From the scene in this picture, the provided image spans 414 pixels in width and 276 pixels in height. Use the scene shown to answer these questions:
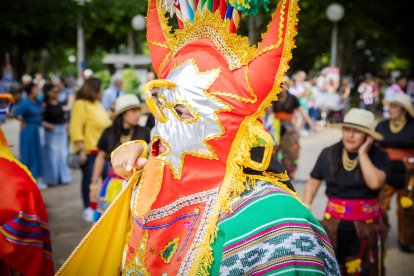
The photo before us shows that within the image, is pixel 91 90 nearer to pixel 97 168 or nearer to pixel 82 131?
pixel 82 131

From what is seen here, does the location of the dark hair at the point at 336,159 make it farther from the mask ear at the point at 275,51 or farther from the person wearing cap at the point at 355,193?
the mask ear at the point at 275,51

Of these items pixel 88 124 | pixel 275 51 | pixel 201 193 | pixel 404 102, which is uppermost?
pixel 275 51

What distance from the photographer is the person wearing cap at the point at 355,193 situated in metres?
3.97

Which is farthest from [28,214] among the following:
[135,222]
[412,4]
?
[412,4]

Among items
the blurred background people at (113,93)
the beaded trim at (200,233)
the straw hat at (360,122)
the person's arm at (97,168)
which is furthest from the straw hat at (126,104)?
the blurred background people at (113,93)

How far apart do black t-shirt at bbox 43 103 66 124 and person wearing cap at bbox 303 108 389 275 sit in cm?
608

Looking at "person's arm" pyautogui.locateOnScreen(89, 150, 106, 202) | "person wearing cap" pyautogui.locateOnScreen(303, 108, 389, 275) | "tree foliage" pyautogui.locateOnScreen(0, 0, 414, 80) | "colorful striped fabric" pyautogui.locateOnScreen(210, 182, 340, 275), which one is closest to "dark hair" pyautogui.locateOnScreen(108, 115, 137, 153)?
"person's arm" pyautogui.locateOnScreen(89, 150, 106, 202)

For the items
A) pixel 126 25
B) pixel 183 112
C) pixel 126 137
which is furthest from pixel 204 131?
pixel 126 25

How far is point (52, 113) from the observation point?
9.08 metres

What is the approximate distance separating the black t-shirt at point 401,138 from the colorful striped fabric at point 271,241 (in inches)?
169

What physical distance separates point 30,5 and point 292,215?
56.8 feet

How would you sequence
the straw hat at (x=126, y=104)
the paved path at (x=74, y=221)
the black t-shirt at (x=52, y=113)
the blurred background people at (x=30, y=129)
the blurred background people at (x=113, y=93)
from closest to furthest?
the straw hat at (x=126, y=104), the paved path at (x=74, y=221), the blurred background people at (x=30, y=129), the black t-shirt at (x=52, y=113), the blurred background people at (x=113, y=93)

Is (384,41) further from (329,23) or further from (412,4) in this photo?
(329,23)

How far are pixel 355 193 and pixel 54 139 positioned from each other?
662 centimetres
